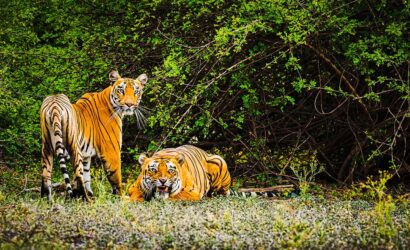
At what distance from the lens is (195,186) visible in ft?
33.2

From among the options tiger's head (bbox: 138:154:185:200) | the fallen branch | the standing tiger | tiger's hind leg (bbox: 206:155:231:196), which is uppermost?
the standing tiger

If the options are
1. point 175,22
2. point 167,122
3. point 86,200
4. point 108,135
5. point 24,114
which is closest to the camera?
point 86,200

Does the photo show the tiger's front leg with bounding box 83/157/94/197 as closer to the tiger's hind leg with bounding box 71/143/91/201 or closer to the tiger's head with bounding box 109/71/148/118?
the tiger's hind leg with bounding box 71/143/91/201

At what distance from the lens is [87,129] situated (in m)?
9.87

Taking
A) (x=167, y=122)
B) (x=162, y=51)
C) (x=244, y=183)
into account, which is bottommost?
(x=244, y=183)

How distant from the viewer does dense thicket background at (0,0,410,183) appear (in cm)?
1091

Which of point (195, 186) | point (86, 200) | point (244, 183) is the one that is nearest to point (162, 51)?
point (244, 183)

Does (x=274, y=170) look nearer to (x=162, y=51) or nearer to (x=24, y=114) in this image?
(x=162, y=51)

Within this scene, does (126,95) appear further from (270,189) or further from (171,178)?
(270,189)

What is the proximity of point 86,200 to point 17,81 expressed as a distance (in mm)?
5643

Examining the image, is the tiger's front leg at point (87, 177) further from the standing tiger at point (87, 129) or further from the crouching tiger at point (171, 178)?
the crouching tiger at point (171, 178)

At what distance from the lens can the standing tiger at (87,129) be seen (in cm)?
927

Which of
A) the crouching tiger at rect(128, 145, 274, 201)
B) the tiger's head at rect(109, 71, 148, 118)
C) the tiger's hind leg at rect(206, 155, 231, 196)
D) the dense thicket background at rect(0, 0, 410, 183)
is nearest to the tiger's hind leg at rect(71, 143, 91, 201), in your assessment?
the crouching tiger at rect(128, 145, 274, 201)

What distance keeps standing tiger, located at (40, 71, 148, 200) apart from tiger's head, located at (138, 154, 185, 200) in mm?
478
